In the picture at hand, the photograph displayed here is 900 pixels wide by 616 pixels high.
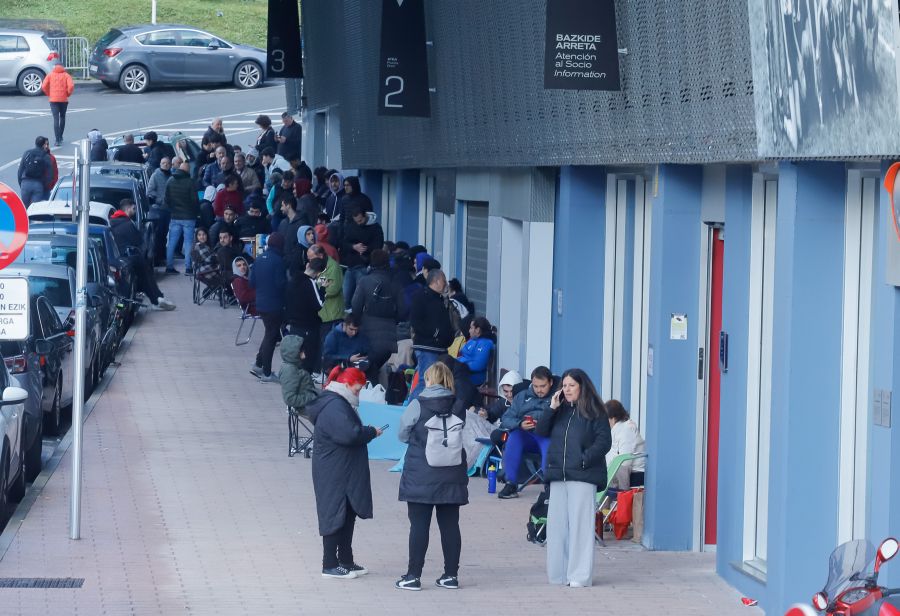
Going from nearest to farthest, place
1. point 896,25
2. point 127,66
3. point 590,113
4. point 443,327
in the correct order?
point 896,25
point 590,113
point 443,327
point 127,66

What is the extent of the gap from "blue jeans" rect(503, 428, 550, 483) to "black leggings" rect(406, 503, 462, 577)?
3152 mm

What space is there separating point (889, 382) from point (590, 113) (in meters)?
5.85

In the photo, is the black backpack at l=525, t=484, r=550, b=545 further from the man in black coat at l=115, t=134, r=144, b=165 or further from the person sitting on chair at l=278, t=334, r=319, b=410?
the man in black coat at l=115, t=134, r=144, b=165

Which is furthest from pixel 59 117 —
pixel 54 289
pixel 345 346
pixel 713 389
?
pixel 713 389

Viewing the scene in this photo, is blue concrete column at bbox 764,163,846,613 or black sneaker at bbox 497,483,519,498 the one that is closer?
blue concrete column at bbox 764,163,846,613

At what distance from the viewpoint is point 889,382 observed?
945 cm

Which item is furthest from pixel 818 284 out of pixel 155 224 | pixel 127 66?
pixel 127 66

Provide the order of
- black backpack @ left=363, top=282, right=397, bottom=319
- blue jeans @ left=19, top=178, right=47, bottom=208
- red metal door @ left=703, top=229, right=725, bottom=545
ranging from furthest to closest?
blue jeans @ left=19, top=178, right=47, bottom=208 → black backpack @ left=363, top=282, right=397, bottom=319 → red metal door @ left=703, top=229, right=725, bottom=545

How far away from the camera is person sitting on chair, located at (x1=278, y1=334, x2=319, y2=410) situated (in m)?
15.6

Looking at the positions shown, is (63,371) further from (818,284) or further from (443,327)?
(818,284)

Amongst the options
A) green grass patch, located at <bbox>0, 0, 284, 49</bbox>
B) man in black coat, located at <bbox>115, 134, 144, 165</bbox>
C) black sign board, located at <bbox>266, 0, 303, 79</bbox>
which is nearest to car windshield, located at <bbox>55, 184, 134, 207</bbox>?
black sign board, located at <bbox>266, 0, 303, 79</bbox>

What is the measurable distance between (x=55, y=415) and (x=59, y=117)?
23223 mm

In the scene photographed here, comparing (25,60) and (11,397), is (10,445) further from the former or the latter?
(25,60)

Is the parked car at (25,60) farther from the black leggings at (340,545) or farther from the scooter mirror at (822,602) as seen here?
the scooter mirror at (822,602)
